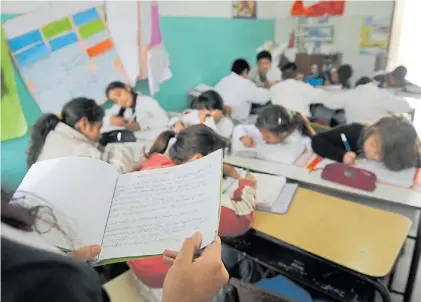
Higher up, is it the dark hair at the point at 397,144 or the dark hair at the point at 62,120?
the dark hair at the point at 62,120

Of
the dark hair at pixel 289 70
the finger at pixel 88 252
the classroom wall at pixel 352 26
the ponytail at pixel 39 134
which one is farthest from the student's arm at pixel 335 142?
the classroom wall at pixel 352 26

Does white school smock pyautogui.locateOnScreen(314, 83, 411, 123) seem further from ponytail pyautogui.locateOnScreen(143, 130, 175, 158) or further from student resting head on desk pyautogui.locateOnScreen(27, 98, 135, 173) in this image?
student resting head on desk pyautogui.locateOnScreen(27, 98, 135, 173)

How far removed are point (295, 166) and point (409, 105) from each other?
1382mm

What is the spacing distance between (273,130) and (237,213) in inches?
31.8

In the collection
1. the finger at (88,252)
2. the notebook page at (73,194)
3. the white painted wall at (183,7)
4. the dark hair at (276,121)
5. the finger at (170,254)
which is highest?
the white painted wall at (183,7)

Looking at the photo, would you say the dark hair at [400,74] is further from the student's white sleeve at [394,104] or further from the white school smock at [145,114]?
the white school smock at [145,114]

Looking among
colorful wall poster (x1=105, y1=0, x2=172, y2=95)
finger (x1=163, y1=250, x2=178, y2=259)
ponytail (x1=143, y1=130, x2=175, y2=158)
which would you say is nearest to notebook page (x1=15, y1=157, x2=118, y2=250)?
finger (x1=163, y1=250, x2=178, y2=259)

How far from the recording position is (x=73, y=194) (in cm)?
70

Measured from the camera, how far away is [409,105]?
8.94ft

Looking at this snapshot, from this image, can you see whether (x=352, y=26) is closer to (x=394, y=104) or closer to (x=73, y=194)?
(x=394, y=104)

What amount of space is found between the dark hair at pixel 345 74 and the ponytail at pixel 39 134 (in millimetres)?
3298

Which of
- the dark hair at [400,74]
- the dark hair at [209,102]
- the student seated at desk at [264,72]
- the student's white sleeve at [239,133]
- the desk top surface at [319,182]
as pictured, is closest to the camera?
the desk top surface at [319,182]

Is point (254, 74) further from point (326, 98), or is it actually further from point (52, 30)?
point (52, 30)

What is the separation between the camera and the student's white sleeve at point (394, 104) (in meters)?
2.68
